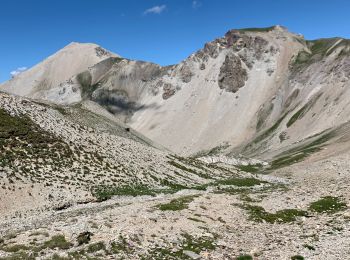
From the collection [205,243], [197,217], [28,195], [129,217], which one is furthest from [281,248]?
[28,195]

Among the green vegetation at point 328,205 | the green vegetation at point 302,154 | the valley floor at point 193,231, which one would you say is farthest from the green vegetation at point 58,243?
the green vegetation at point 302,154

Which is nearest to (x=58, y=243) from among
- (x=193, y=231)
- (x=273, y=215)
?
(x=193, y=231)

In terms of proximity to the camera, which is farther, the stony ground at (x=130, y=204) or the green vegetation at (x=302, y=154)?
the green vegetation at (x=302, y=154)

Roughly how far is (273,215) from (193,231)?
1260cm

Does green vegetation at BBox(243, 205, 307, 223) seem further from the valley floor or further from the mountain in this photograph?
the mountain

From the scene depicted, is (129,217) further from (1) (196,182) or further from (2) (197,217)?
(1) (196,182)

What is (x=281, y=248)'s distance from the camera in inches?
1266

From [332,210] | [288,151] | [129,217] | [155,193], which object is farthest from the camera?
[288,151]

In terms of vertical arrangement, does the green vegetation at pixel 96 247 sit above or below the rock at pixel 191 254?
above

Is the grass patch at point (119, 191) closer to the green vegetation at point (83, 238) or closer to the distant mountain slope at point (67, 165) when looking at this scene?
the distant mountain slope at point (67, 165)

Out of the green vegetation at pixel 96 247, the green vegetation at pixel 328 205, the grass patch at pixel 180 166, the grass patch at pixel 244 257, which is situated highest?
the grass patch at pixel 180 166

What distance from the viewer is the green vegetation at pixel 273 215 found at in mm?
43156

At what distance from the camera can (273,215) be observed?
45.1 m

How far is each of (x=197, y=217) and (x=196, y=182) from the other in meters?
36.1
